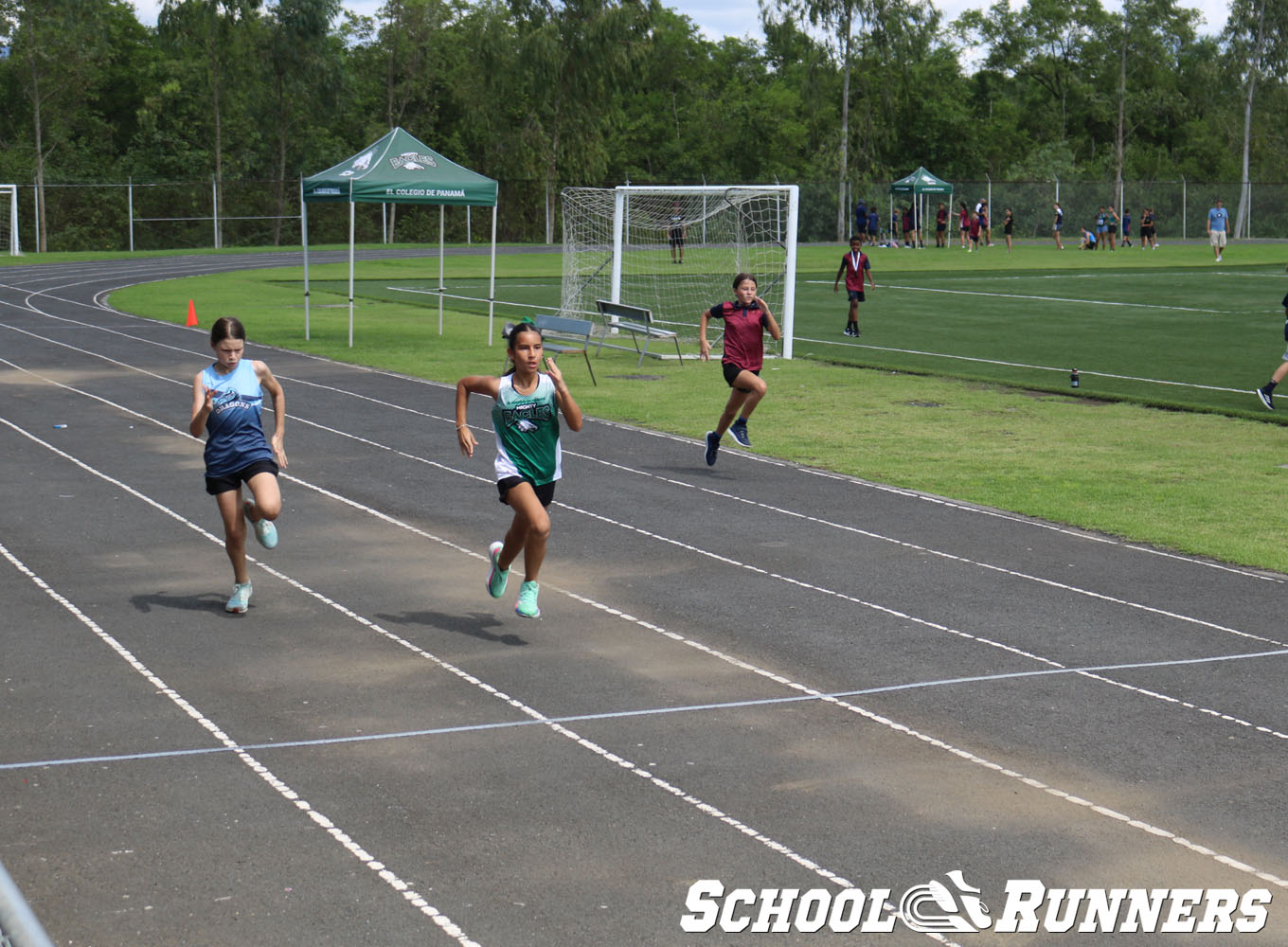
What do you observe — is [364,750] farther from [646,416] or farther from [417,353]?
[417,353]

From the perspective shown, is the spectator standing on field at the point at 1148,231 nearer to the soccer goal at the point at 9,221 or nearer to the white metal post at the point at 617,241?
the white metal post at the point at 617,241

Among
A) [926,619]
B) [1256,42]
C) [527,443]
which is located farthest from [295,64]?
[926,619]

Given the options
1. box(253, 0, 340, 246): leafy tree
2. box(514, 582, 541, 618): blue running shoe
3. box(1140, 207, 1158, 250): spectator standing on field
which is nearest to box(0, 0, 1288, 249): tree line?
box(253, 0, 340, 246): leafy tree

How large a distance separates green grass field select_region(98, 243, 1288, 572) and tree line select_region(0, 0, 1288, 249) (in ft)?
84.3

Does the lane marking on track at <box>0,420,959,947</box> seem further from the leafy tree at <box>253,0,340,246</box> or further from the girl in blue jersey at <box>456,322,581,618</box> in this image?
the leafy tree at <box>253,0,340,246</box>

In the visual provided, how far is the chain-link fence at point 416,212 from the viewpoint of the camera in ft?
190

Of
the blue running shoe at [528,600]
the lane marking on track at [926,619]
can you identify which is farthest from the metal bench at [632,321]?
the blue running shoe at [528,600]

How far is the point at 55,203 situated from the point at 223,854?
57160mm

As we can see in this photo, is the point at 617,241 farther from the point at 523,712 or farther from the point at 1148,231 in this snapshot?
the point at 1148,231

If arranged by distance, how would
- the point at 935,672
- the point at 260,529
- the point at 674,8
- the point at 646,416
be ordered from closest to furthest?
the point at 935,672, the point at 260,529, the point at 646,416, the point at 674,8

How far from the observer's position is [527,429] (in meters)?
8.59

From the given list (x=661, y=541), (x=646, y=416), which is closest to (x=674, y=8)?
(x=646, y=416)

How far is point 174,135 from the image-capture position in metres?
70.4

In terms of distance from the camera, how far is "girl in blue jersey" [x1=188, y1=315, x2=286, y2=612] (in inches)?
348
